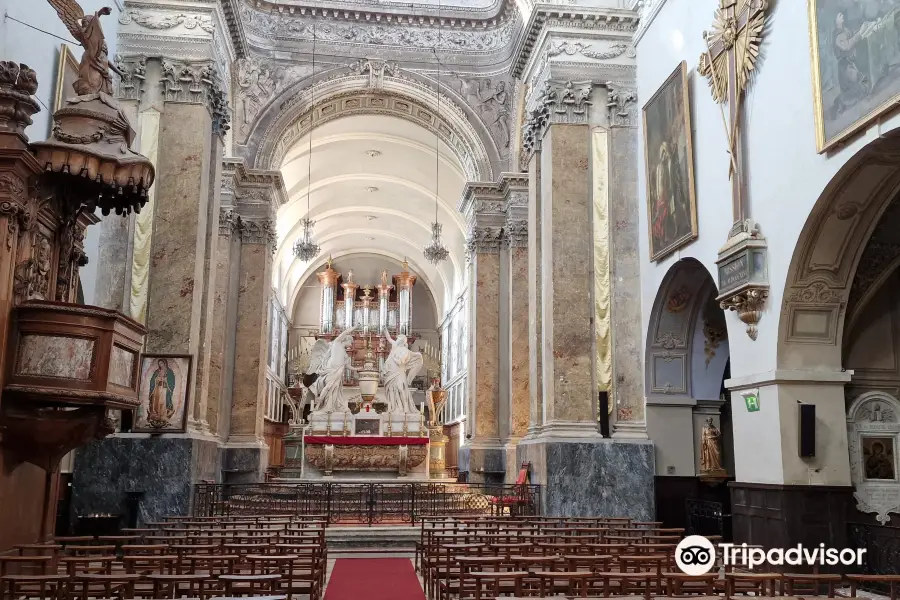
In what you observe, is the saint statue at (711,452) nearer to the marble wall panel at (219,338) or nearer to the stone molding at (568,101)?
the stone molding at (568,101)

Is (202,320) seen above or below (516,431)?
above

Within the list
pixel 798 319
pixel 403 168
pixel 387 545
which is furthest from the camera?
pixel 403 168

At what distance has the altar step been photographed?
1243 centimetres

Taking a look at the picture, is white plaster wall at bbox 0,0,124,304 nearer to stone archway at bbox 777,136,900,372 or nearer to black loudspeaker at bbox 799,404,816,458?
stone archway at bbox 777,136,900,372

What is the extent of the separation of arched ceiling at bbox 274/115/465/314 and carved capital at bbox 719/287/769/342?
14.9m

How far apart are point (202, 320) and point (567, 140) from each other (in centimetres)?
678

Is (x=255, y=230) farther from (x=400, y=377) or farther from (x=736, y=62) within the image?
(x=736, y=62)

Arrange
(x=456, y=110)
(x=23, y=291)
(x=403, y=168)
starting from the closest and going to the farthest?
(x=23, y=291)
(x=456, y=110)
(x=403, y=168)

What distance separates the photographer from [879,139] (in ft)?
25.7

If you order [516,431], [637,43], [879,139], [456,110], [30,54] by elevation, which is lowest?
[516,431]

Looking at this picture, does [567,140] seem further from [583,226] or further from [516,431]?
[516,431]

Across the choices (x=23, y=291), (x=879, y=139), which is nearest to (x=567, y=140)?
(x=879, y=139)

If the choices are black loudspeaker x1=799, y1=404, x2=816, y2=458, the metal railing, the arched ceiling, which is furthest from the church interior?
the arched ceiling

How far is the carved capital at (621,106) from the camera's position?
14.1 metres
